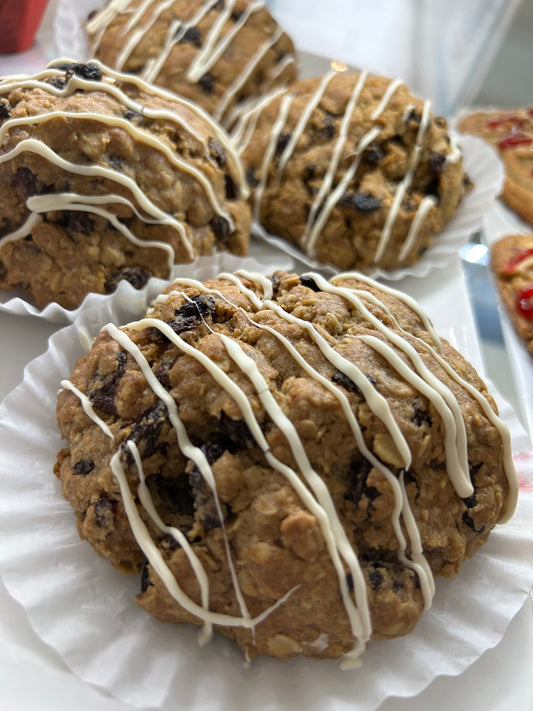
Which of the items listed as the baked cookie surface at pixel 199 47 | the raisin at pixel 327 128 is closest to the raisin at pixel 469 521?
the raisin at pixel 327 128

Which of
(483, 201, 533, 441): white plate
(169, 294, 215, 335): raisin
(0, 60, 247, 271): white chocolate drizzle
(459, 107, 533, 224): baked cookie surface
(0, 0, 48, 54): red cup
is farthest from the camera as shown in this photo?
(459, 107, 533, 224): baked cookie surface

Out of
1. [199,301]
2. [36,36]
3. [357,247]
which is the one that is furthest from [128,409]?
[36,36]

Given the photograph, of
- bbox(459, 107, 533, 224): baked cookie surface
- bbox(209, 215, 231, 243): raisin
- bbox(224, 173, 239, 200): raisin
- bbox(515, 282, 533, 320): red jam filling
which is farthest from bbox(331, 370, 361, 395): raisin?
bbox(459, 107, 533, 224): baked cookie surface

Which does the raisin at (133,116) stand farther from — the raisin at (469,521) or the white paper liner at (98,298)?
the raisin at (469,521)

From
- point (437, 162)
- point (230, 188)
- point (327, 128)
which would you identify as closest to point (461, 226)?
point (437, 162)

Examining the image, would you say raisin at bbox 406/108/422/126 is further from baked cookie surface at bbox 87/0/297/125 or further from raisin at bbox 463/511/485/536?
raisin at bbox 463/511/485/536

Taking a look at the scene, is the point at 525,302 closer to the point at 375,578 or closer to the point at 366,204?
the point at 366,204

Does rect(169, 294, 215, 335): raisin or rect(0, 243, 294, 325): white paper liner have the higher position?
rect(169, 294, 215, 335): raisin
